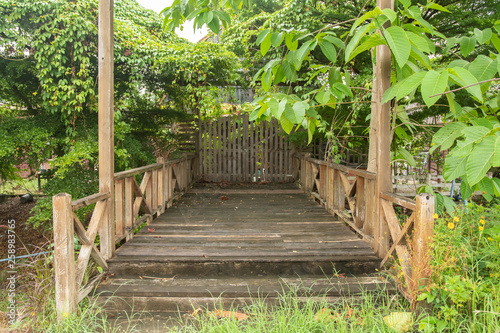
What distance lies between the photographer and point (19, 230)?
268 inches

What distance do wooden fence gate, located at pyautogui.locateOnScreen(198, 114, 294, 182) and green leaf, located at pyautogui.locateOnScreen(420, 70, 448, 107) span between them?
7154mm

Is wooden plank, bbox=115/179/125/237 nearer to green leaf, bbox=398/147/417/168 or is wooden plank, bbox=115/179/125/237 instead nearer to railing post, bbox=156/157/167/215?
railing post, bbox=156/157/167/215

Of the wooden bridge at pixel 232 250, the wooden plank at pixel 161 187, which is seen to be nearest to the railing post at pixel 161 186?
the wooden plank at pixel 161 187

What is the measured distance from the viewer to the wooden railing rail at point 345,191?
3430 millimetres

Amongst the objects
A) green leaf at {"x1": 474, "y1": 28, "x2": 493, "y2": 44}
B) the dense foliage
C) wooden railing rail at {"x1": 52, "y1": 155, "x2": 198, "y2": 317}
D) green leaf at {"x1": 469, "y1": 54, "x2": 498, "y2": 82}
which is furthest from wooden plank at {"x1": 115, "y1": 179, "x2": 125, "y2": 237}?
green leaf at {"x1": 474, "y1": 28, "x2": 493, "y2": 44}

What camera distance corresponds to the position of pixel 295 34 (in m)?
2.19

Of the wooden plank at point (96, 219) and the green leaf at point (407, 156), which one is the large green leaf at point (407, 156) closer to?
the green leaf at point (407, 156)

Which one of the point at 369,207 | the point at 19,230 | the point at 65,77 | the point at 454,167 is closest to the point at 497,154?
the point at 454,167

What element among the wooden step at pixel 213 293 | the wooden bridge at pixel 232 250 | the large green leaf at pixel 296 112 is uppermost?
the large green leaf at pixel 296 112

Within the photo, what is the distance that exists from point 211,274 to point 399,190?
539cm

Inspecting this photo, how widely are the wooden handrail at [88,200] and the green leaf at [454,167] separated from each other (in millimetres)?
2622

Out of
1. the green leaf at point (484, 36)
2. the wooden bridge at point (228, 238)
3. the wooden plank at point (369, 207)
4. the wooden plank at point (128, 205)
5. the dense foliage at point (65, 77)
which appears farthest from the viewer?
the dense foliage at point (65, 77)

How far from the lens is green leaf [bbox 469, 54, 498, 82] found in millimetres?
1717

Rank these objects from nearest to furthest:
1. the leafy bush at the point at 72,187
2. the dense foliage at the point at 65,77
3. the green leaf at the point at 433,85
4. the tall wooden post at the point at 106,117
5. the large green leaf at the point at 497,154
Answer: the large green leaf at the point at 497,154, the green leaf at the point at 433,85, the tall wooden post at the point at 106,117, the dense foliage at the point at 65,77, the leafy bush at the point at 72,187
